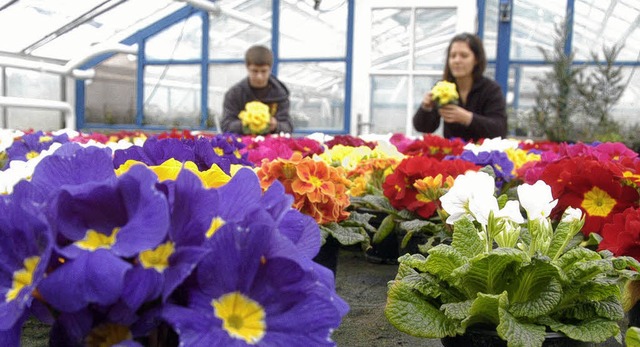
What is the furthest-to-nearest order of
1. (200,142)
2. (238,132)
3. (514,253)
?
(238,132) < (200,142) < (514,253)

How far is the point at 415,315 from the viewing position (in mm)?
890

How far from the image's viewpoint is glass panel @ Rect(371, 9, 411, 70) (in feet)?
21.8

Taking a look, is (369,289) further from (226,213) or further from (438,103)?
(438,103)

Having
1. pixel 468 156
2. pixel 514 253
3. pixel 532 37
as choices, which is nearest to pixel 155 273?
pixel 514 253

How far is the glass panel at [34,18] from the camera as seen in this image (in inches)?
268

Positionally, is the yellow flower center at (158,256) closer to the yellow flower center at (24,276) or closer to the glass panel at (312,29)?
the yellow flower center at (24,276)

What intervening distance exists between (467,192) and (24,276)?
1.92 feet

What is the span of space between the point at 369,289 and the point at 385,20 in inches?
219

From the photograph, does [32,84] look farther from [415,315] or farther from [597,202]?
[415,315]

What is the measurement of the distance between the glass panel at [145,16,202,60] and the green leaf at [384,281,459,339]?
7387mm

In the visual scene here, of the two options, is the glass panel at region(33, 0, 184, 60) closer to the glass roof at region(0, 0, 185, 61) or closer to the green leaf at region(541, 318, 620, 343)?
the glass roof at region(0, 0, 185, 61)

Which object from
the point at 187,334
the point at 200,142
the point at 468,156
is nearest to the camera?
the point at 187,334

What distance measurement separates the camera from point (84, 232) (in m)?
0.49

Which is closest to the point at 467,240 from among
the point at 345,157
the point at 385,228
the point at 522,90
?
the point at 385,228
